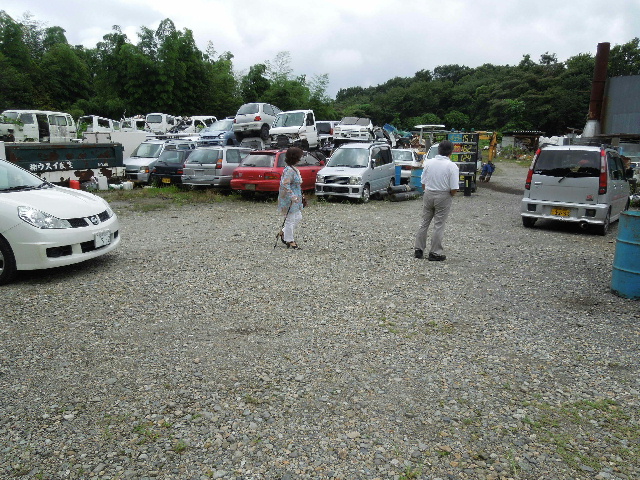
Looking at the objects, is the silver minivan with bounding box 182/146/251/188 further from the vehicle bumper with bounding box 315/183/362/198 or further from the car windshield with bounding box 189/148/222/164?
the vehicle bumper with bounding box 315/183/362/198

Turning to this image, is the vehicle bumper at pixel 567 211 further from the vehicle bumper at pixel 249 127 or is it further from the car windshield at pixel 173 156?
the vehicle bumper at pixel 249 127

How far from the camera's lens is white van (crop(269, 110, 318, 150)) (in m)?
19.7

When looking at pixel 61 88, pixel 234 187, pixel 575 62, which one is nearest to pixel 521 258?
pixel 234 187

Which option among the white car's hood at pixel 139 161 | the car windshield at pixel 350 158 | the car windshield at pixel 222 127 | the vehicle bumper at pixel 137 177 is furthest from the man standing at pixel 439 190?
the car windshield at pixel 222 127

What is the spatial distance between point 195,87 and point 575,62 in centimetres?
5106

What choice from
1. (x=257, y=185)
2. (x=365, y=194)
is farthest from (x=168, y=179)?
(x=365, y=194)

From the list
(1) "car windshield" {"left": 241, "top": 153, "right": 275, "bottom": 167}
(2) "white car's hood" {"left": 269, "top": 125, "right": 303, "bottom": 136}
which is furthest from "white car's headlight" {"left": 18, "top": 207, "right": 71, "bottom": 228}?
(2) "white car's hood" {"left": 269, "top": 125, "right": 303, "bottom": 136}

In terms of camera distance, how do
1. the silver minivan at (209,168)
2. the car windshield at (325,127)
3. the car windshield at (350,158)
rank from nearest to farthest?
1. the car windshield at (350,158)
2. the silver minivan at (209,168)
3. the car windshield at (325,127)

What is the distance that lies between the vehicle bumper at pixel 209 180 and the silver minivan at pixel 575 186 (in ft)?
29.5

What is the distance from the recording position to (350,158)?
14.8 meters

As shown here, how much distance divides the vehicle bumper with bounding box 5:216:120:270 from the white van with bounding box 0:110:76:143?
1660cm

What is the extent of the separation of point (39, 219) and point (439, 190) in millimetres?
5755

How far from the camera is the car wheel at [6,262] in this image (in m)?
6.01

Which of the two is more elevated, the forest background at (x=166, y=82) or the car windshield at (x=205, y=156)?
the forest background at (x=166, y=82)
